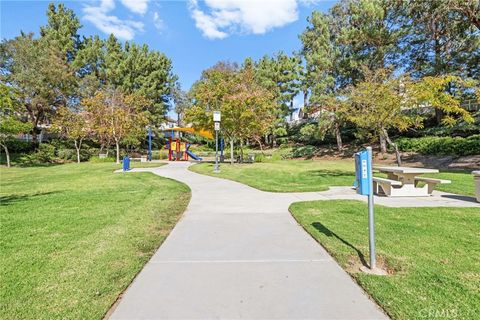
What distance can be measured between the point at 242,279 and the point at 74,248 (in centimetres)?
246

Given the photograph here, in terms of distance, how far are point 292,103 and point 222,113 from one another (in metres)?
18.4

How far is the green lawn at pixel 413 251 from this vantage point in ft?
8.26

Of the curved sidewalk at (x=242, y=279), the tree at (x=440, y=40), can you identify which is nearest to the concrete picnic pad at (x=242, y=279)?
the curved sidewalk at (x=242, y=279)

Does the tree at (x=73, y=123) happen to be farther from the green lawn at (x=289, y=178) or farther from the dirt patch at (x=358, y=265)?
the dirt patch at (x=358, y=265)

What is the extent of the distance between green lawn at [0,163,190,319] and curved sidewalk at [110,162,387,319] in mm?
285

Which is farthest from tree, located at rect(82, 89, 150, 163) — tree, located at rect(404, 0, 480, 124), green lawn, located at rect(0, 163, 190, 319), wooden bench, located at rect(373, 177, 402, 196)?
tree, located at rect(404, 0, 480, 124)

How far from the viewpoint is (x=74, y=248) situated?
158 inches

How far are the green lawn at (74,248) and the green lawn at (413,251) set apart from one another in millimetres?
2458

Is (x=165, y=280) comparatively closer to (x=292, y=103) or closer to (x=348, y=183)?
(x=348, y=183)

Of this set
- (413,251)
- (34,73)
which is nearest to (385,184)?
(413,251)

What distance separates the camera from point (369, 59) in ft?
82.2

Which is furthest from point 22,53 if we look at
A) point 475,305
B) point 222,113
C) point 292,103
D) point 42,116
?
point 475,305

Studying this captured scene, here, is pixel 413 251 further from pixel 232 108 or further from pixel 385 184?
pixel 232 108

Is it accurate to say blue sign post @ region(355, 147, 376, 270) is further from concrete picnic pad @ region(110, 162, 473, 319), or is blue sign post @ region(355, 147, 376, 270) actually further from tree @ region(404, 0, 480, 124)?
tree @ region(404, 0, 480, 124)
